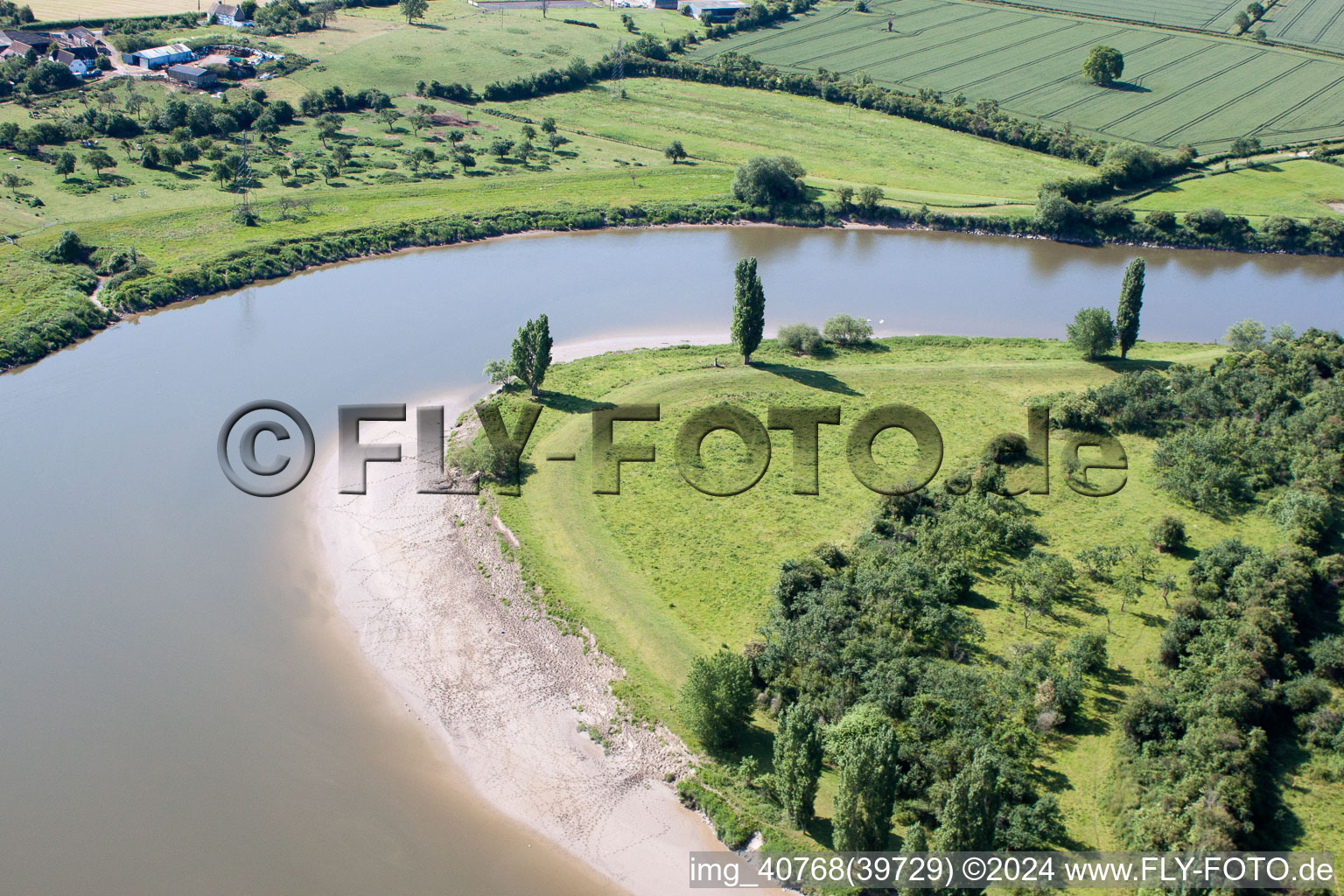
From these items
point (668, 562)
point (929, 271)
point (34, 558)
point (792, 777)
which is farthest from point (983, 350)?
point (34, 558)

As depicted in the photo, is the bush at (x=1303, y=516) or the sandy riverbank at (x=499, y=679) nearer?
the sandy riverbank at (x=499, y=679)

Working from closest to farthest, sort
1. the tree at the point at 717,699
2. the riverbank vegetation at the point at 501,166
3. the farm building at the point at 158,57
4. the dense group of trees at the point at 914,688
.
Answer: the dense group of trees at the point at 914,688 < the tree at the point at 717,699 < the riverbank vegetation at the point at 501,166 < the farm building at the point at 158,57

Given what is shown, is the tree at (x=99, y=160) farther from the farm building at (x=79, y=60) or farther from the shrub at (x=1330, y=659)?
the shrub at (x=1330, y=659)

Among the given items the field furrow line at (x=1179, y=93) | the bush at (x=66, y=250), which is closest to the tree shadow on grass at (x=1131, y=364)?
the field furrow line at (x=1179, y=93)

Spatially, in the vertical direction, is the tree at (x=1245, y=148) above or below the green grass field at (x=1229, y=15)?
below

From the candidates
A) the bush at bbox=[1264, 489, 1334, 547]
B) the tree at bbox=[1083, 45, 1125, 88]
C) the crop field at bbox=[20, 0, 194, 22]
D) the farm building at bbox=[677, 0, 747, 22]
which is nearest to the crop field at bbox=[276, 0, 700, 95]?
the farm building at bbox=[677, 0, 747, 22]

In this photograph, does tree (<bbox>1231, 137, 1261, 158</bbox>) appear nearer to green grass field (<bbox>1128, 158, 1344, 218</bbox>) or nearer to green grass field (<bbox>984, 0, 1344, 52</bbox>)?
green grass field (<bbox>1128, 158, 1344, 218</bbox>)
